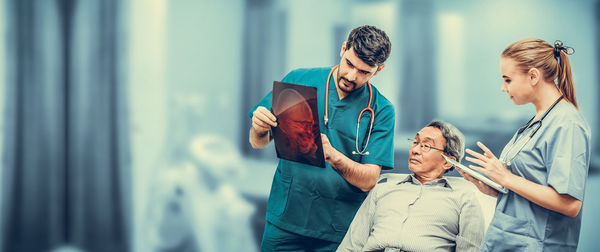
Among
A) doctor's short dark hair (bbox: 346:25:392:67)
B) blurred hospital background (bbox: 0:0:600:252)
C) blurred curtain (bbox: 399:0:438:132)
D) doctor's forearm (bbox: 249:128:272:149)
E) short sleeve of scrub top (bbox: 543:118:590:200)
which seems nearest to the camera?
short sleeve of scrub top (bbox: 543:118:590:200)

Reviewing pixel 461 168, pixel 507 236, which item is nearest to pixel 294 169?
pixel 461 168

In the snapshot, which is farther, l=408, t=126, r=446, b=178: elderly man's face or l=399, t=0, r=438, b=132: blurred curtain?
l=399, t=0, r=438, b=132: blurred curtain

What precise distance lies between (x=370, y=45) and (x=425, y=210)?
0.61 m

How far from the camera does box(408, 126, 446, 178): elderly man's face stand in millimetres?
1797

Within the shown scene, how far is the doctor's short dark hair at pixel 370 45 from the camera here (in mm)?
1611

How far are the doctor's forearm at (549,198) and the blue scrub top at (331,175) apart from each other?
A: 52 centimetres

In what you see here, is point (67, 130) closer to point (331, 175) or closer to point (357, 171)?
point (331, 175)

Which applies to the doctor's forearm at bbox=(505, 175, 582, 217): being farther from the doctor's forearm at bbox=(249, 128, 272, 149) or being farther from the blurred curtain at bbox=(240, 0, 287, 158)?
the blurred curtain at bbox=(240, 0, 287, 158)

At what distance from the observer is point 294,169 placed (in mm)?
1825

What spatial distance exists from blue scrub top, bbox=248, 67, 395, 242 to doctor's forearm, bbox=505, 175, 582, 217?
1.72ft

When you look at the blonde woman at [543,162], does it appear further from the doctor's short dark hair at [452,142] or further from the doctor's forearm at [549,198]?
the doctor's short dark hair at [452,142]

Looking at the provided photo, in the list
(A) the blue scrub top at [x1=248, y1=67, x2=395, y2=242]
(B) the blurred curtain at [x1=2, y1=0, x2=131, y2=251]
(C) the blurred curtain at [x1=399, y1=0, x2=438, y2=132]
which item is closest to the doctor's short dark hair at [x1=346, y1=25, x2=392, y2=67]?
(A) the blue scrub top at [x1=248, y1=67, x2=395, y2=242]

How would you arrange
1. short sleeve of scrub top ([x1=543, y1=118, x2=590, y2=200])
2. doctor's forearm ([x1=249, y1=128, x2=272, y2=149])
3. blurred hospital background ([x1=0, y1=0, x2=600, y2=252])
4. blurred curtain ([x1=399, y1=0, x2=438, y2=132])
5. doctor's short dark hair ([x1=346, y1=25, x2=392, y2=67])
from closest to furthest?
short sleeve of scrub top ([x1=543, y1=118, x2=590, y2=200])
doctor's short dark hair ([x1=346, y1=25, x2=392, y2=67])
doctor's forearm ([x1=249, y1=128, x2=272, y2=149])
blurred curtain ([x1=399, y1=0, x2=438, y2=132])
blurred hospital background ([x1=0, y1=0, x2=600, y2=252])

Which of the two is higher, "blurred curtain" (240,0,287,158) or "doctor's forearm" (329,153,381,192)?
"blurred curtain" (240,0,287,158)
